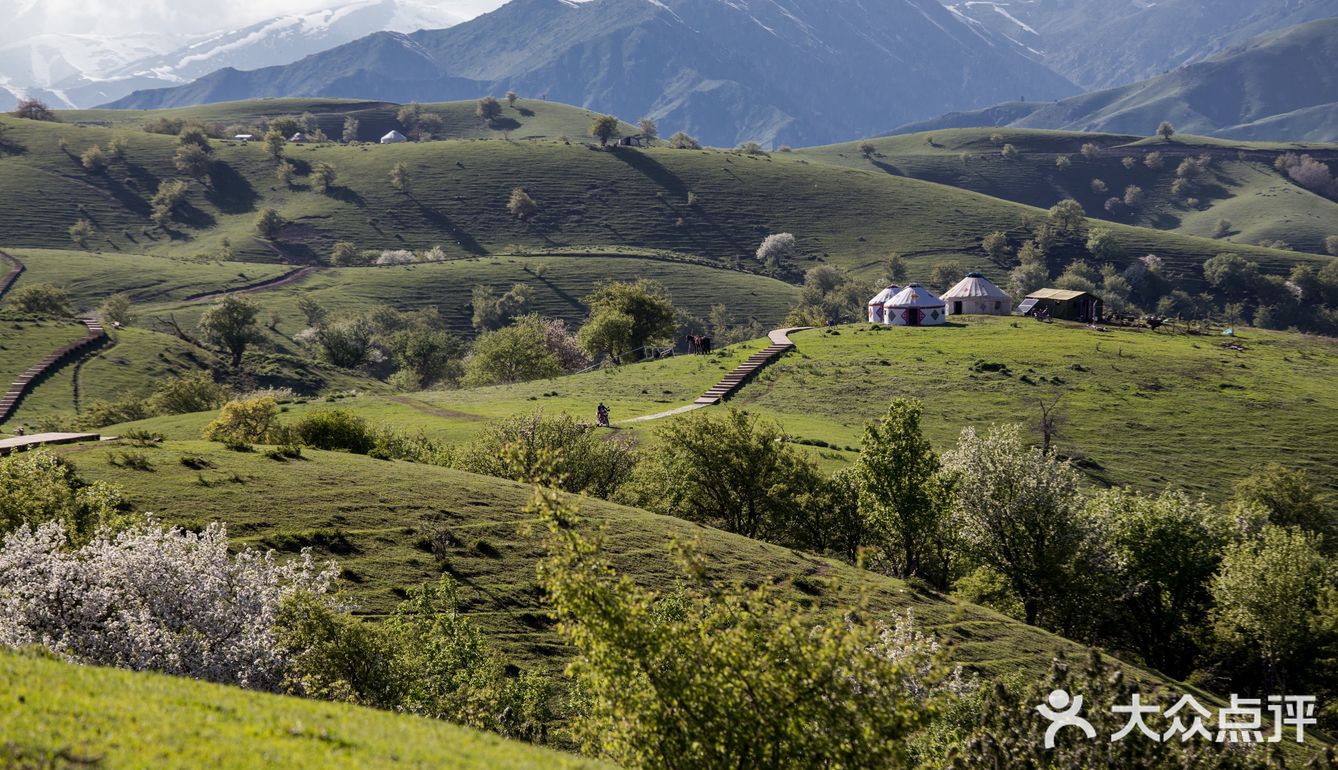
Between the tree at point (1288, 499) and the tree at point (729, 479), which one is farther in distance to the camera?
the tree at point (1288, 499)

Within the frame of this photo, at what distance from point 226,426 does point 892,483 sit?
41.3 m

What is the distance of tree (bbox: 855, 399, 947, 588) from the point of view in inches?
1991

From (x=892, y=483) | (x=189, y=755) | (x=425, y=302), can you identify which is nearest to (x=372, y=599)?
(x=189, y=755)

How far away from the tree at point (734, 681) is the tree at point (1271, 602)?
34.8 metres

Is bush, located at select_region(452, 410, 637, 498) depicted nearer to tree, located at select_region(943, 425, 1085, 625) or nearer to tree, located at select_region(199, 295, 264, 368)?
tree, located at select_region(943, 425, 1085, 625)

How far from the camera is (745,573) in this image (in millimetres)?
41312

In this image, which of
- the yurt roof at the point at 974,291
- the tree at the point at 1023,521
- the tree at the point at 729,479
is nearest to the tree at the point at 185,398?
the tree at the point at 729,479

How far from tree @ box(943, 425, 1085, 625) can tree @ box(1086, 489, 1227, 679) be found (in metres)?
2.32

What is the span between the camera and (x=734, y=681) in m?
17.9

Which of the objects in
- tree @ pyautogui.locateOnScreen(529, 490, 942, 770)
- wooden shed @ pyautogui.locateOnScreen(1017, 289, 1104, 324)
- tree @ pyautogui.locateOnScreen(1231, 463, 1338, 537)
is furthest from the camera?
wooden shed @ pyautogui.locateOnScreen(1017, 289, 1104, 324)

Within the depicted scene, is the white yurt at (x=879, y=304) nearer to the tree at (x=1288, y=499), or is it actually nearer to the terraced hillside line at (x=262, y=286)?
the tree at (x=1288, y=499)

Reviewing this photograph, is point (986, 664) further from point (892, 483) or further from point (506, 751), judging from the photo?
point (506, 751)

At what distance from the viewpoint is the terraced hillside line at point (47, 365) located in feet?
307

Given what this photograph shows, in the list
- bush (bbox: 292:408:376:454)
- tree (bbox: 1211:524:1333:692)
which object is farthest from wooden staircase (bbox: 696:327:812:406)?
tree (bbox: 1211:524:1333:692)
